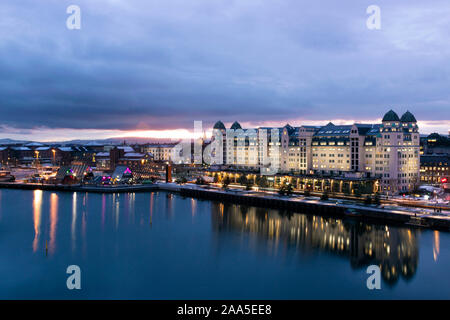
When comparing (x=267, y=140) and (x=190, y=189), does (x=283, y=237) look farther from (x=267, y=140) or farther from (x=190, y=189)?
(x=267, y=140)

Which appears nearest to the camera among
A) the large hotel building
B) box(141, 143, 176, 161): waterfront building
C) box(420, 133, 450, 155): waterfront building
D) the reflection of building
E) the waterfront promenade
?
the reflection of building

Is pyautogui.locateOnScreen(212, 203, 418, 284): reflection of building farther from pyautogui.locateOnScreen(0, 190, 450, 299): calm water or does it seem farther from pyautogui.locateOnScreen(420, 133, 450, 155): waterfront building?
pyautogui.locateOnScreen(420, 133, 450, 155): waterfront building

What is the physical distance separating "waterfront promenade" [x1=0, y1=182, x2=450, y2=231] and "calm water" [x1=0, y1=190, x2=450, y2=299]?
6.05 feet

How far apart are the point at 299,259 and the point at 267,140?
37772 mm

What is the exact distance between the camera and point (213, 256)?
23719mm

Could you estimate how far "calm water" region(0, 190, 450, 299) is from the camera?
18.6 m

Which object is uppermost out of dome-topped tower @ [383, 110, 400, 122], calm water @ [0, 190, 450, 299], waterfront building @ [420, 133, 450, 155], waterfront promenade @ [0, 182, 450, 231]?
dome-topped tower @ [383, 110, 400, 122]

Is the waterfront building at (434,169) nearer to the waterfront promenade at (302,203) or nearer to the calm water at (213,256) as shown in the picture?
the waterfront promenade at (302,203)

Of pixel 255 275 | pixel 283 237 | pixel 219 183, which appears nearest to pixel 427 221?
pixel 283 237

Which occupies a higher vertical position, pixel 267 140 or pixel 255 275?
pixel 267 140

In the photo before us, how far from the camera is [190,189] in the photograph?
51.8 meters

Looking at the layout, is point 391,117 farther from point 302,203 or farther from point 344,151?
point 302,203

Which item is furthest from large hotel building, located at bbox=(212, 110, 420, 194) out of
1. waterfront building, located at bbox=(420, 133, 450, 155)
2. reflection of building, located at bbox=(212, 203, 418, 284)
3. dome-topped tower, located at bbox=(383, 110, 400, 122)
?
waterfront building, located at bbox=(420, 133, 450, 155)
